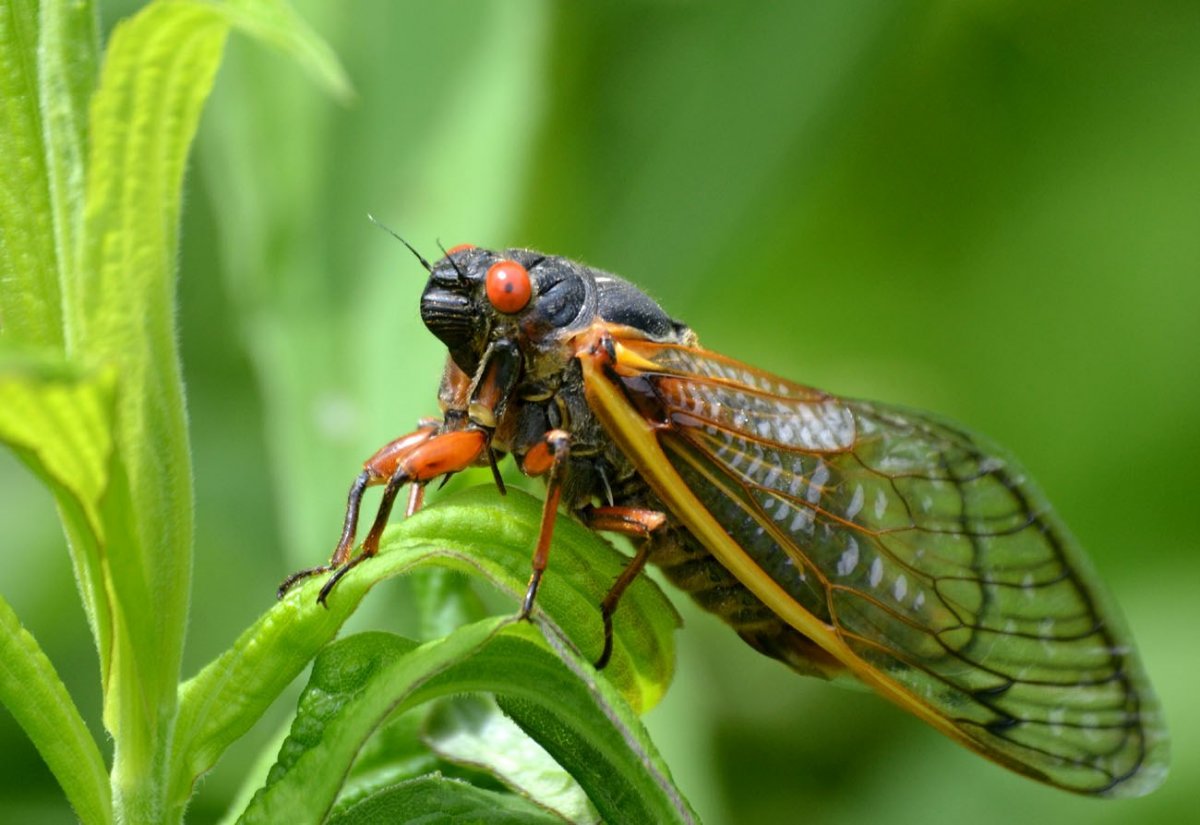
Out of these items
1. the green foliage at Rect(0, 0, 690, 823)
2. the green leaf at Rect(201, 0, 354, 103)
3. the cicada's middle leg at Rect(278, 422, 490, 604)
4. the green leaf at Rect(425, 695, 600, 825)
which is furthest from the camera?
the cicada's middle leg at Rect(278, 422, 490, 604)

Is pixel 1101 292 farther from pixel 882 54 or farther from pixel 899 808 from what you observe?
pixel 899 808

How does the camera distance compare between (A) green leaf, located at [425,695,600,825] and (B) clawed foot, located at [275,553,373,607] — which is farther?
(A) green leaf, located at [425,695,600,825]

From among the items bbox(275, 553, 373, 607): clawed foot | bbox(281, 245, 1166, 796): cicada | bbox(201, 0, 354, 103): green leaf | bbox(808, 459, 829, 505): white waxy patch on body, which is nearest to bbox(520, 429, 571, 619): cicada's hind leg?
bbox(281, 245, 1166, 796): cicada

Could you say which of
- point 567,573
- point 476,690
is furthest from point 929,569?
point 476,690

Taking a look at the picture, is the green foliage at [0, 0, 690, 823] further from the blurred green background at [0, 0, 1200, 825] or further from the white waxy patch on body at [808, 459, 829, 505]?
the blurred green background at [0, 0, 1200, 825]

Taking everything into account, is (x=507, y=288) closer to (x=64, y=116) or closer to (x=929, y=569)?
(x=929, y=569)

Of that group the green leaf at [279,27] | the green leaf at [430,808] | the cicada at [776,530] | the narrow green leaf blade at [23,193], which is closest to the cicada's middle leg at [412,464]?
the cicada at [776,530]
